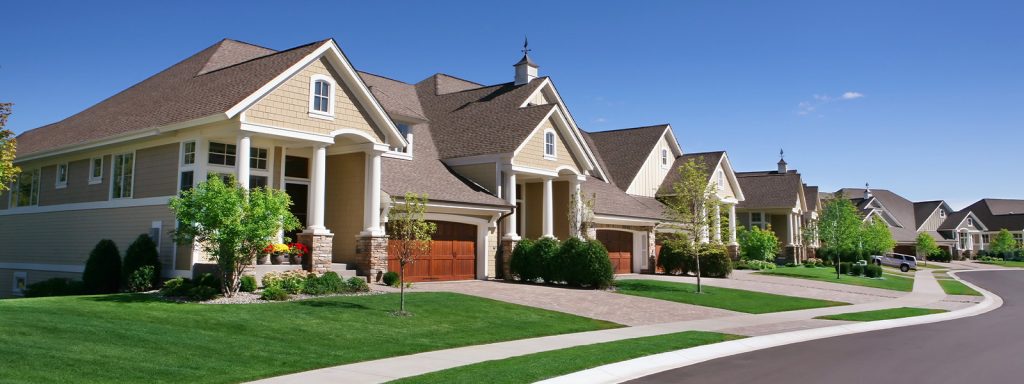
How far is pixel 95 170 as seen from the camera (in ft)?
75.5

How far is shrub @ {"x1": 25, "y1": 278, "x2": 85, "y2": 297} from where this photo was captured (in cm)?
2016

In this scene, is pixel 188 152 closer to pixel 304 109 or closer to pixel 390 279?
pixel 304 109

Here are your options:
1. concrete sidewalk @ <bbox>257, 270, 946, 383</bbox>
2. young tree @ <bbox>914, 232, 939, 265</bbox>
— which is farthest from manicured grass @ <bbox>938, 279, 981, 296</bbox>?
young tree @ <bbox>914, 232, 939, 265</bbox>

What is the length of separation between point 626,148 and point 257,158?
24.6 metres

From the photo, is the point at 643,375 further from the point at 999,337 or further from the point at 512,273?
the point at 512,273

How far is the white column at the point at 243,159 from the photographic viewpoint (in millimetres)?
18594

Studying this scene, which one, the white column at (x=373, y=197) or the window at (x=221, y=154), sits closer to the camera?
the window at (x=221, y=154)

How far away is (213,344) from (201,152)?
28.0ft

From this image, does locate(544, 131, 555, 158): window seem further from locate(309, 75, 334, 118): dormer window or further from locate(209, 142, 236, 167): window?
locate(209, 142, 236, 167): window

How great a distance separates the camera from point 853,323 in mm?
19453

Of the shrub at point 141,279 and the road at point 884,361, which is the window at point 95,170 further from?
the road at point 884,361

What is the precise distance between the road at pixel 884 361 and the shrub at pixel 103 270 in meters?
15.5

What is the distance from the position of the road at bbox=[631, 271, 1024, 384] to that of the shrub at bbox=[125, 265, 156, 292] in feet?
44.1

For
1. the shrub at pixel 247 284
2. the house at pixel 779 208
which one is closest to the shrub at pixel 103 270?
the shrub at pixel 247 284
